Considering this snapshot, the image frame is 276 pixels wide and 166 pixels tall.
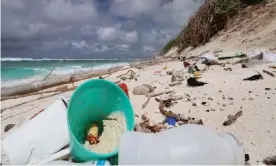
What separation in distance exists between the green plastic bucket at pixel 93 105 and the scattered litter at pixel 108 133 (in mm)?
45

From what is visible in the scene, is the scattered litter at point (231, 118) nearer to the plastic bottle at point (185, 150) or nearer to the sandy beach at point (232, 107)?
the sandy beach at point (232, 107)

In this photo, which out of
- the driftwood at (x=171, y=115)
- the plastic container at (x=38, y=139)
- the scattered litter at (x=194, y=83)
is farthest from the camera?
the scattered litter at (x=194, y=83)

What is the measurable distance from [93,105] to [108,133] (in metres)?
0.25

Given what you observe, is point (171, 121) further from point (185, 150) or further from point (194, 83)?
point (194, 83)

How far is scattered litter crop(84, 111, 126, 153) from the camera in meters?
2.10

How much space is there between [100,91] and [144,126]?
0.63 m

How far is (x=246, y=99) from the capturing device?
296 cm

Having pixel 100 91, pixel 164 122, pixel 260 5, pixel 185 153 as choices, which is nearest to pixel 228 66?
pixel 164 122

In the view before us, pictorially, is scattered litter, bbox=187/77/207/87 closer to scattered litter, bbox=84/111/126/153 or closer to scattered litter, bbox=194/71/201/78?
scattered litter, bbox=194/71/201/78

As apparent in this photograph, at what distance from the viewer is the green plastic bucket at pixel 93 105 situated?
6.71ft

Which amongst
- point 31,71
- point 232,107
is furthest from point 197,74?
point 31,71

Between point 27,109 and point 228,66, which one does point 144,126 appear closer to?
point 27,109

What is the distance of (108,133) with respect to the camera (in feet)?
7.47

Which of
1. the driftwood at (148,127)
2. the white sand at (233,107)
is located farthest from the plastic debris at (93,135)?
the white sand at (233,107)
